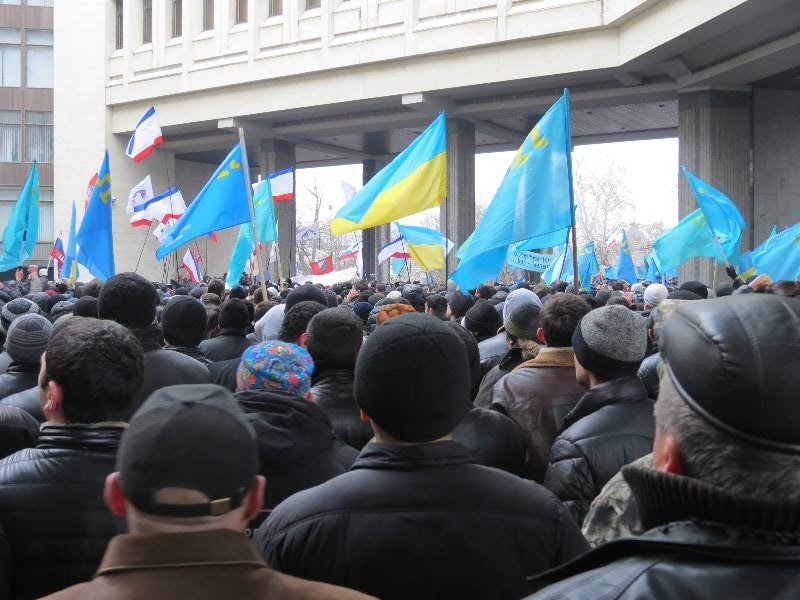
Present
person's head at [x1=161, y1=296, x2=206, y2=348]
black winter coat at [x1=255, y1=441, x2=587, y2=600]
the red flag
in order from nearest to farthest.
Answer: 1. black winter coat at [x1=255, y1=441, x2=587, y2=600]
2. person's head at [x1=161, y1=296, x2=206, y2=348]
3. the red flag

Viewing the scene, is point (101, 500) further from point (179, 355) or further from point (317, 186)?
point (317, 186)

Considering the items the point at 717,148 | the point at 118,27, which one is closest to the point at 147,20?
the point at 118,27

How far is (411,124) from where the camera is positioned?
32.9 m

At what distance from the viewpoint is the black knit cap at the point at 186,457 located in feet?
5.69

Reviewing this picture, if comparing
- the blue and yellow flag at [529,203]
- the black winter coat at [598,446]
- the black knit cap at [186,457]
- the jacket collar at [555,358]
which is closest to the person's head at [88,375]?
the black knit cap at [186,457]

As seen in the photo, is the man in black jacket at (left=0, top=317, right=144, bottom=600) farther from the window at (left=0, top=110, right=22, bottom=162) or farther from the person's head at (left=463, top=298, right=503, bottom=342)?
the window at (left=0, top=110, right=22, bottom=162)

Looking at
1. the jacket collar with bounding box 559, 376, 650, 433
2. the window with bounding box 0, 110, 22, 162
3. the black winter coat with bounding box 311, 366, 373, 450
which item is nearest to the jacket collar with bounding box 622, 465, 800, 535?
the jacket collar with bounding box 559, 376, 650, 433

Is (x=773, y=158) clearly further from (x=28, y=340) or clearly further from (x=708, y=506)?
(x=708, y=506)

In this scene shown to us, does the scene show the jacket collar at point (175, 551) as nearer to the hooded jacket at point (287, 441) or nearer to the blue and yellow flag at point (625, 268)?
the hooded jacket at point (287, 441)

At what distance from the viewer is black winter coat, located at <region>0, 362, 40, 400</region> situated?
17.2 feet

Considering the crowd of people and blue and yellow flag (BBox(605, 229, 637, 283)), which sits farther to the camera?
blue and yellow flag (BBox(605, 229, 637, 283))

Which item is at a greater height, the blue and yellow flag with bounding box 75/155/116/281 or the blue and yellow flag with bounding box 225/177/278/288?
the blue and yellow flag with bounding box 225/177/278/288

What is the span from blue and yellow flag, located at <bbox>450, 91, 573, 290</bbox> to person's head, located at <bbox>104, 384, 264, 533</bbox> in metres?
7.27

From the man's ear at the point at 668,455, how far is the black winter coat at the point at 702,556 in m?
0.06
